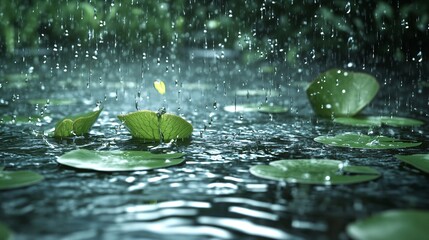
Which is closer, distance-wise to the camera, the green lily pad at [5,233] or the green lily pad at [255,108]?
the green lily pad at [5,233]

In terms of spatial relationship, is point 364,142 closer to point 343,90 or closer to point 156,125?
point 156,125

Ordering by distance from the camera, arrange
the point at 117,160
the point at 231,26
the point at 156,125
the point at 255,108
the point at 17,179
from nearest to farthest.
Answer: the point at 17,179 < the point at 117,160 < the point at 156,125 < the point at 255,108 < the point at 231,26

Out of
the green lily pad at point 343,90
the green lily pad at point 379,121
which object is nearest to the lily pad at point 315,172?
the green lily pad at point 379,121

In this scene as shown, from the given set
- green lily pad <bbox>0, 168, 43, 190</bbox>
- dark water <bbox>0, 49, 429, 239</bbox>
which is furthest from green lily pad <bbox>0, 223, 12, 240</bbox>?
green lily pad <bbox>0, 168, 43, 190</bbox>

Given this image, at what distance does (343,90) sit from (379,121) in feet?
0.58

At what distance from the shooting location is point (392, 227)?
0.75 metres

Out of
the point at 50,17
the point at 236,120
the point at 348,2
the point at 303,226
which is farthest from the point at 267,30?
the point at 303,226

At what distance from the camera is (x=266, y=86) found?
3402 mm

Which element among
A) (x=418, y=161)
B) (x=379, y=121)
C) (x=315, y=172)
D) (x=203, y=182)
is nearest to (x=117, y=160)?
(x=203, y=182)

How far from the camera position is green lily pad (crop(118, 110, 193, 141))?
4.83ft

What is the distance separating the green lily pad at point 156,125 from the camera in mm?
1473

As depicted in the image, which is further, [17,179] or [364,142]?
[364,142]

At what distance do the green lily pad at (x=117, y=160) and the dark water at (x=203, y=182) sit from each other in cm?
2

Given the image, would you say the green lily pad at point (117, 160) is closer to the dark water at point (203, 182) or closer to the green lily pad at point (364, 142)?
the dark water at point (203, 182)
